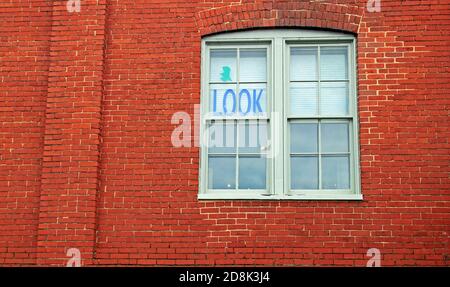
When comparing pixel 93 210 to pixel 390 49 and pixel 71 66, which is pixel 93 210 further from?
pixel 390 49

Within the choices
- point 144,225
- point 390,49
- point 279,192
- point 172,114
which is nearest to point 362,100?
point 390,49

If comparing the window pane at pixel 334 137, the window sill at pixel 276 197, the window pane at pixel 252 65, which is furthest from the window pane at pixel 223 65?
the window sill at pixel 276 197

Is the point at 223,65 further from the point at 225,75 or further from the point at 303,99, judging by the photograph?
the point at 303,99

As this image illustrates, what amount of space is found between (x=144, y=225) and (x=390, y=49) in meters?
3.85

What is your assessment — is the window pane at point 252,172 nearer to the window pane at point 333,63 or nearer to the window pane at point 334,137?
the window pane at point 334,137

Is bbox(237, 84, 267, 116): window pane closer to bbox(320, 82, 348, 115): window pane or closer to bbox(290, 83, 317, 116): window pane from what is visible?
bbox(290, 83, 317, 116): window pane

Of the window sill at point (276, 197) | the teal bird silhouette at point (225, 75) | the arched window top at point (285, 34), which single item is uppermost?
the arched window top at point (285, 34)

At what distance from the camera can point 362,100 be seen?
9.90 metres

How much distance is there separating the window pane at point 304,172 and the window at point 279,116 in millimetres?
13

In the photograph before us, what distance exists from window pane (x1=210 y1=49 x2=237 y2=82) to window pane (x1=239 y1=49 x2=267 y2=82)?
0.35 ft

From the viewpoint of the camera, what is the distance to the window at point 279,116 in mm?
9875

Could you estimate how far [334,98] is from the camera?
1012 cm

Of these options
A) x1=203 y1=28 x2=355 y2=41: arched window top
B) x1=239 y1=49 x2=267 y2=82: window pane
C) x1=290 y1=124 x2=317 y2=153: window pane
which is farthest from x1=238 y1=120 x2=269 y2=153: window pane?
x1=203 y1=28 x2=355 y2=41: arched window top

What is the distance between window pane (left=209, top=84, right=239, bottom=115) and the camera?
1016 centimetres
